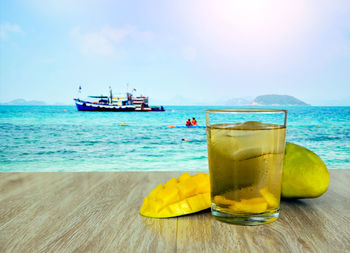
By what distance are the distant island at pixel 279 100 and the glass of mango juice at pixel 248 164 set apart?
19263 millimetres

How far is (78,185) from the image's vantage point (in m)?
0.75

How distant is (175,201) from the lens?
0.55 metres

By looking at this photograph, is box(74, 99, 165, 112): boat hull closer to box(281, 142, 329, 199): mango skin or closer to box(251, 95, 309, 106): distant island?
box(251, 95, 309, 106): distant island

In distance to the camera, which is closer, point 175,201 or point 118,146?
point 175,201

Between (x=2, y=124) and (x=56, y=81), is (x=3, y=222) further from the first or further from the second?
(x=56, y=81)

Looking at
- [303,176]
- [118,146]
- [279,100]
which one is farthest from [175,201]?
[279,100]

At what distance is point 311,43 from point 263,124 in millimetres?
24017

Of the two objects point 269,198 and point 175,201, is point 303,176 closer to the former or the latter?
point 269,198

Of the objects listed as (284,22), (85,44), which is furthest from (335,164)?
(85,44)

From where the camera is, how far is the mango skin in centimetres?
60

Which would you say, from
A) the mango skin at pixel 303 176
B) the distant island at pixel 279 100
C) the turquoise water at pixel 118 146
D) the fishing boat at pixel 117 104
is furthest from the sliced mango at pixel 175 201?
the fishing boat at pixel 117 104

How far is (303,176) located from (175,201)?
253 millimetres

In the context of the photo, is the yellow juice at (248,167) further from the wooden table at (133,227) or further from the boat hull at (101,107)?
the boat hull at (101,107)

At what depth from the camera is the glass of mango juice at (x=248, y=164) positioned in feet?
1.64
